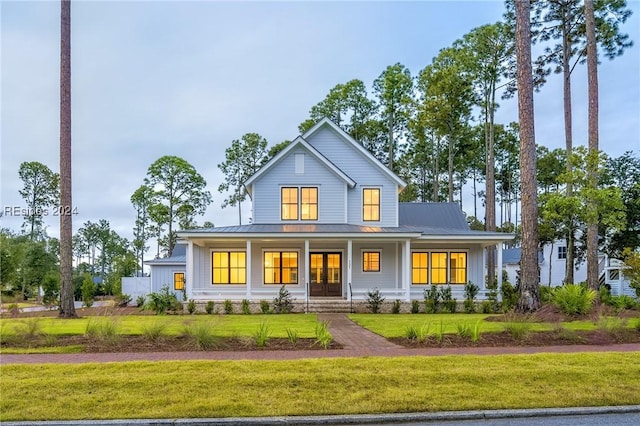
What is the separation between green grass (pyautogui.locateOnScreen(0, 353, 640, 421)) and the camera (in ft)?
18.6

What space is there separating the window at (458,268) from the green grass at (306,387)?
45.6 ft

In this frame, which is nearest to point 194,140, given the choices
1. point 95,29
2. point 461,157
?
point 95,29

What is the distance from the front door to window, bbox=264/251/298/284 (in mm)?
860

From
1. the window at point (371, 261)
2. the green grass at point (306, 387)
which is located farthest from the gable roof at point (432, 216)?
the green grass at point (306, 387)

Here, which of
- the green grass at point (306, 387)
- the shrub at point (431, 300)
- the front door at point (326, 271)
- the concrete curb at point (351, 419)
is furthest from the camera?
the front door at point (326, 271)

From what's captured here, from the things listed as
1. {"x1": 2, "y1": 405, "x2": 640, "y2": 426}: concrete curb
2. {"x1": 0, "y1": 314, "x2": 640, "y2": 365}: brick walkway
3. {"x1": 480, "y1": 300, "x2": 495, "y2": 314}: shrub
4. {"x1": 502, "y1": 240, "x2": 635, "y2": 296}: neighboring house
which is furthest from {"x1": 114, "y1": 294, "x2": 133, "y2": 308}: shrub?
{"x1": 502, "y1": 240, "x2": 635, "y2": 296}: neighboring house

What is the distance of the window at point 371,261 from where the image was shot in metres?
21.6

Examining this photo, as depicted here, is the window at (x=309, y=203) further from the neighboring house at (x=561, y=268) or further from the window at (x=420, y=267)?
the neighboring house at (x=561, y=268)

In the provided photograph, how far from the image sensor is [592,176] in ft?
56.0

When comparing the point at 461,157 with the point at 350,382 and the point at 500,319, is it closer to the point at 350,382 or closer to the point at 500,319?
the point at 500,319

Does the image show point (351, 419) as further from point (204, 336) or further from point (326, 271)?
point (326, 271)

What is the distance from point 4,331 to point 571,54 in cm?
2835

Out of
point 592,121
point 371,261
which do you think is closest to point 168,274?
point 371,261

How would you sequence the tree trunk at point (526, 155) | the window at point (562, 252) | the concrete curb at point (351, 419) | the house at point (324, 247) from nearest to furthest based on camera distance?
the concrete curb at point (351, 419) → the tree trunk at point (526, 155) → the house at point (324, 247) → the window at point (562, 252)
